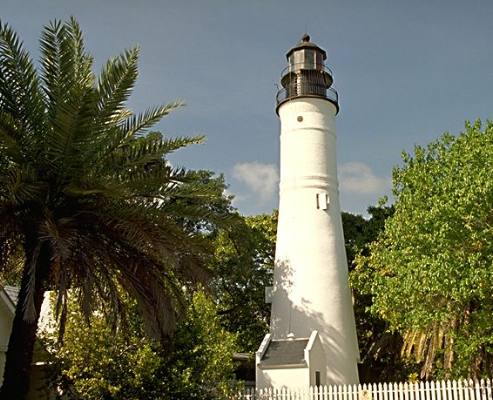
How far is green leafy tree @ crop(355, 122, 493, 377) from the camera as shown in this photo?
15.8 meters

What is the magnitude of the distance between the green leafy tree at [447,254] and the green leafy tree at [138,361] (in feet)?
17.1

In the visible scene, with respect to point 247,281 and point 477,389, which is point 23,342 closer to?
point 477,389

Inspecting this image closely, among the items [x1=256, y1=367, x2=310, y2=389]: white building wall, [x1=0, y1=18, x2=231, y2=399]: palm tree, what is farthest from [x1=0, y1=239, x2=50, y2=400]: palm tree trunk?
[x1=256, y1=367, x2=310, y2=389]: white building wall

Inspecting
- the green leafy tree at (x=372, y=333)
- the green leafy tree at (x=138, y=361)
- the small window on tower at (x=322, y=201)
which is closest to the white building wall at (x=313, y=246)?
the small window on tower at (x=322, y=201)

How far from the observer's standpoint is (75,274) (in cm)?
1113

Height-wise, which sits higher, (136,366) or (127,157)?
(127,157)

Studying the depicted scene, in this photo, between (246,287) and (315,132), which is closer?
(315,132)

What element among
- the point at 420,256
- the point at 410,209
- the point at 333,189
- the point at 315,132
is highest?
the point at 315,132

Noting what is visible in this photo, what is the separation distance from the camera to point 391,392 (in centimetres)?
1758

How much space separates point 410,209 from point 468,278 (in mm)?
3015

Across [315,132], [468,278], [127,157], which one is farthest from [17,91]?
[315,132]

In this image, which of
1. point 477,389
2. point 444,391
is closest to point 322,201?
point 444,391

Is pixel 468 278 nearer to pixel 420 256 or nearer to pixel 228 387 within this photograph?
pixel 420 256

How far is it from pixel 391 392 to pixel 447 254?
4378mm
